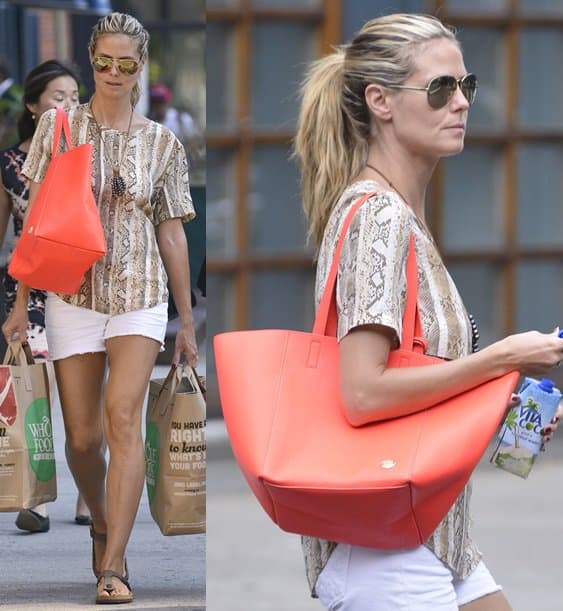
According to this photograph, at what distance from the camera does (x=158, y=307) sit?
13.3ft

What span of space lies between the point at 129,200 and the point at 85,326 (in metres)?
0.35

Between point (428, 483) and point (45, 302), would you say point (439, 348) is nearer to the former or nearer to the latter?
point (428, 483)

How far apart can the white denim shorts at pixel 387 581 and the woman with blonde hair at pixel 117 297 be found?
1.50m

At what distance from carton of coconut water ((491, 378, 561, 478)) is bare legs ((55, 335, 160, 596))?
1378 millimetres

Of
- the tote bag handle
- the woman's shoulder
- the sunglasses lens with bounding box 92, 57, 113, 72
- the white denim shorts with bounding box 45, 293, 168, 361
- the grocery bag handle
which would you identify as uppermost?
the sunglasses lens with bounding box 92, 57, 113, 72

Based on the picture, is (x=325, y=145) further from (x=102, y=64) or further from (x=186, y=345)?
(x=186, y=345)

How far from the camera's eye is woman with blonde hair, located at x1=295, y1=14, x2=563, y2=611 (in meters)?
2.52

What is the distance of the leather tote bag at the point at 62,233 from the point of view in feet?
12.2

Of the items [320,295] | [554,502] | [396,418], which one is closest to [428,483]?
[396,418]

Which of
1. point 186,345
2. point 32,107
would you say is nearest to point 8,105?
point 32,107

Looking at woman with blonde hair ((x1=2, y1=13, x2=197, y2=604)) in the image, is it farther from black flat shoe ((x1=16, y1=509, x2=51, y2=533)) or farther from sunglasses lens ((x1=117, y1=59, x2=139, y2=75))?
black flat shoe ((x1=16, y1=509, x2=51, y2=533))

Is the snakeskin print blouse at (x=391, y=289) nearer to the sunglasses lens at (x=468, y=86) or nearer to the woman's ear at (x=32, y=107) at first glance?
the sunglasses lens at (x=468, y=86)

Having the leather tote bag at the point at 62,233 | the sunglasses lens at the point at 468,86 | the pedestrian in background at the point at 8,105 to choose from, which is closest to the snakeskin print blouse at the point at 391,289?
the sunglasses lens at the point at 468,86

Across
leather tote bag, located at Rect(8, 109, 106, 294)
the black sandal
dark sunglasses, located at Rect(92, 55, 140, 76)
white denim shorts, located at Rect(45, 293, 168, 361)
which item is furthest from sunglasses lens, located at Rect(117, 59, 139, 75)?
the black sandal
